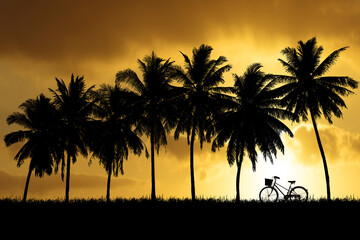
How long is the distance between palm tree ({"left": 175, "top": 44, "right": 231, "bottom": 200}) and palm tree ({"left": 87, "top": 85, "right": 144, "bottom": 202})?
20.4ft

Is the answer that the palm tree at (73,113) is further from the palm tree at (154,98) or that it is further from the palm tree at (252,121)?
the palm tree at (252,121)

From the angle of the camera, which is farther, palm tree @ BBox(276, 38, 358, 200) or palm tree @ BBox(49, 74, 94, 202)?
palm tree @ BBox(49, 74, 94, 202)

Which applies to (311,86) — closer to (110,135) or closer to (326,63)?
(326,63)

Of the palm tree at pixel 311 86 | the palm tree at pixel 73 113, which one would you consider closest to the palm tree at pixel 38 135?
the palm tree at pixel 73 113

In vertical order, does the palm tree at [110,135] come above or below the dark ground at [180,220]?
above

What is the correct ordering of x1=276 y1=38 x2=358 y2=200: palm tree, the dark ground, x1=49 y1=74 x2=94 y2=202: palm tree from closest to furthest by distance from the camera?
the dark ground, x1=276 y1=38 x2=358 y2=200: palm tree, x1=49 y1=74 x2=94 y2=202: palm tree

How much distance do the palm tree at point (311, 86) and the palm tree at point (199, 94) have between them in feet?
17.2

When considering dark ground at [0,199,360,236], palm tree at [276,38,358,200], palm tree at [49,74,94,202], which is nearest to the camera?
dark ground at [0,199,360,236]

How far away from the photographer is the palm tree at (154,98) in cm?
3591

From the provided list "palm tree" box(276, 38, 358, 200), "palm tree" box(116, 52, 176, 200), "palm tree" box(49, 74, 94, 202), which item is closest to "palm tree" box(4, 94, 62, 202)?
"palm tree" box(49, 74, 94, 202)

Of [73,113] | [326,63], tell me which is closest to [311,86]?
[326,63]

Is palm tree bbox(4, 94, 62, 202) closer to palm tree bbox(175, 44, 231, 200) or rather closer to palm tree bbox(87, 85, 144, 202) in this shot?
palm tree bbox(87, 85, 144, 202)

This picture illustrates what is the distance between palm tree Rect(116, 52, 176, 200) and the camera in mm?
35906

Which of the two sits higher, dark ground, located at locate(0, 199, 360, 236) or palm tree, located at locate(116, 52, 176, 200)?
palm tree, located at locate(116, 52, 176, 200)
